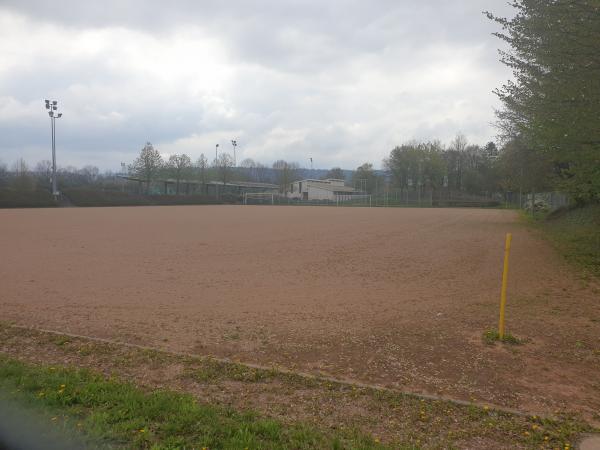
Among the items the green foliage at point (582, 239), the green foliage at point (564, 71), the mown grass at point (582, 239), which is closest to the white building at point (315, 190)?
the mown grass at point (582, 239)

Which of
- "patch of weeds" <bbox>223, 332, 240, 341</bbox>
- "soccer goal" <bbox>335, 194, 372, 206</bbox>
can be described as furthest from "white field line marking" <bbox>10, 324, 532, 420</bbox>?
"soccer goal" <bbox>335, 194, 372, 206</bbox>

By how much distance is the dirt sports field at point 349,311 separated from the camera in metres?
4.73

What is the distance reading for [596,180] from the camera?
→ 12305 mm

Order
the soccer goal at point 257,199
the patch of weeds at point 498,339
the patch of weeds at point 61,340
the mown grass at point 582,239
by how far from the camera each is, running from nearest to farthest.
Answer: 1. the patch of weeds at point 61,340
2. the patch of weeds at point 498,339
3. the mown grass at point 582,239
4. the soccer goal at point 257,199

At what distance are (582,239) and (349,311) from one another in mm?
15615

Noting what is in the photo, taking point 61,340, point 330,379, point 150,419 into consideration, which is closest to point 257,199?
point 61,340

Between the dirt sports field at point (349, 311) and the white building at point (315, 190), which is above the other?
the white building at point (315, 190)

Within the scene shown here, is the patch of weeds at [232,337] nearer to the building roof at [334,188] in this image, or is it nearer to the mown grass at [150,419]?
the mown grass at [150,419]

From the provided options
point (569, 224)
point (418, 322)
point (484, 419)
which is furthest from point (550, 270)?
A: point (569, 224)

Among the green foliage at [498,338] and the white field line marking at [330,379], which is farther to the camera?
the green foliage at [498,338]

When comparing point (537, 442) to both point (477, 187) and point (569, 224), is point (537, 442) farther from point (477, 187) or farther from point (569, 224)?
point (477, 187)

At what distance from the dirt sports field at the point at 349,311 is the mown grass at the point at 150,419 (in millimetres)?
1266

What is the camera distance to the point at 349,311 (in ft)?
24.1

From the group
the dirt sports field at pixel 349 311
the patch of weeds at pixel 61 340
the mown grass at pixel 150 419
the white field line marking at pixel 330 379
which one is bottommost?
the dirt sports field at pixel 349 311
